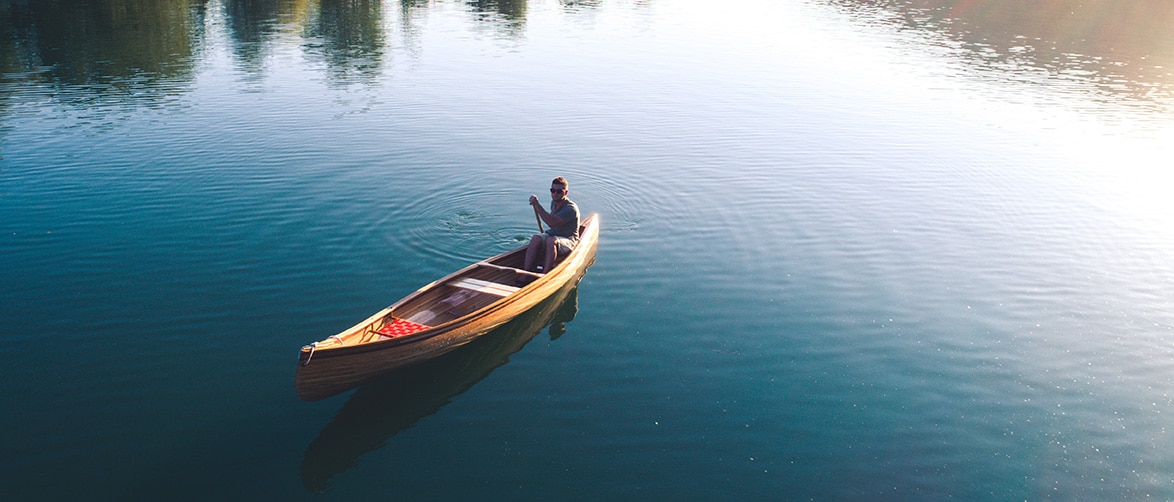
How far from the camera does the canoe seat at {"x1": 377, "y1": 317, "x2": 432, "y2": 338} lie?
13798 millimetres

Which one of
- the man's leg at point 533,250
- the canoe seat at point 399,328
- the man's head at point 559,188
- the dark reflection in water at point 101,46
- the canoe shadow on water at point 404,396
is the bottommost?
the canoe shadow on water at point 404,396

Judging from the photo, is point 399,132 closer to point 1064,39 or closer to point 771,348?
point 771,348

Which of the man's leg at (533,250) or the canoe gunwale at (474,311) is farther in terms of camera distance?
the man's leg at (533,250)

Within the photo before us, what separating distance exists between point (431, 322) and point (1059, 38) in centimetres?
6132

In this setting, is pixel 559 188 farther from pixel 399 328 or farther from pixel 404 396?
pixel 404 396

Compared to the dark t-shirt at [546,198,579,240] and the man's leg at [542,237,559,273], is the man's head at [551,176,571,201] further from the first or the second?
the man's leg at [542,237,559,273]

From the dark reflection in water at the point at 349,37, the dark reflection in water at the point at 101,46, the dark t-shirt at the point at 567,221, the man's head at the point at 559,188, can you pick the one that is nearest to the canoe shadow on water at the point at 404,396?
the dark t-shirt at the point at 567,221

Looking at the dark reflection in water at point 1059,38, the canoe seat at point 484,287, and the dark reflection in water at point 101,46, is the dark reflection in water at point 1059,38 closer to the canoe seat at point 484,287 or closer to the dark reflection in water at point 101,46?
the canoe seat at point 484,287

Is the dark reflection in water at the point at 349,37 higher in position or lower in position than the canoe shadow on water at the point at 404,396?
higher

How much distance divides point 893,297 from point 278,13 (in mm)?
56347

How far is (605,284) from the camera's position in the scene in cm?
1819

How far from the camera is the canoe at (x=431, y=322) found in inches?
481

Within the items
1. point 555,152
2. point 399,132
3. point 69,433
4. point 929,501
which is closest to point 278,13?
point 399,132

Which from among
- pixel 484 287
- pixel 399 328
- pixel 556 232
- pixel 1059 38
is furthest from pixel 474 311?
pixel 1059 38
